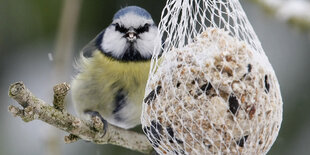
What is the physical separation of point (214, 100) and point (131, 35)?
758 mm

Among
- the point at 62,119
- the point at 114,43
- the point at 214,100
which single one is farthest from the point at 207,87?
the point at 114,43

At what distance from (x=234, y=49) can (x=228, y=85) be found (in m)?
0.19

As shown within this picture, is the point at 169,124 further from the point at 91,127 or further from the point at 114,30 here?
the point at 114,30

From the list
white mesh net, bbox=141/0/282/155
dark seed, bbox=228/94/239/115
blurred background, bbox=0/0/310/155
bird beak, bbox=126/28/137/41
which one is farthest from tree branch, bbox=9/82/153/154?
blurred background, bbox=0/0/310/155

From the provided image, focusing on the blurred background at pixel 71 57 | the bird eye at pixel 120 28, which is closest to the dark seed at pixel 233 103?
the bird eye at pixel 120 28

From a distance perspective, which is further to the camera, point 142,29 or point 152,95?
point 142,29

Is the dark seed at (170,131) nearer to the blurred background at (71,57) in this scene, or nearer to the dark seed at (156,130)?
the dark seed at (156,130)

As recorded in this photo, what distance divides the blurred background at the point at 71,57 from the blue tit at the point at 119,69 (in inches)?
50.4

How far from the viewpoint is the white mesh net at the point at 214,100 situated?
2074mm

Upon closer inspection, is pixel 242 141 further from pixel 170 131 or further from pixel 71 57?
pixel 71 57

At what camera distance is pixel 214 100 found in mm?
2088

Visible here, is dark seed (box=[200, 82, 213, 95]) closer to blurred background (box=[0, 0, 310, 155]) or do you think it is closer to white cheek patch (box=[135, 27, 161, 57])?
white cheek patch (box=[135, 27, 161, 57])

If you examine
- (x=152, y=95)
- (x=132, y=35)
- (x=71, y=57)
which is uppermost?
(x=132, y=35)

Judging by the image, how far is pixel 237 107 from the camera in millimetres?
A: 2076
